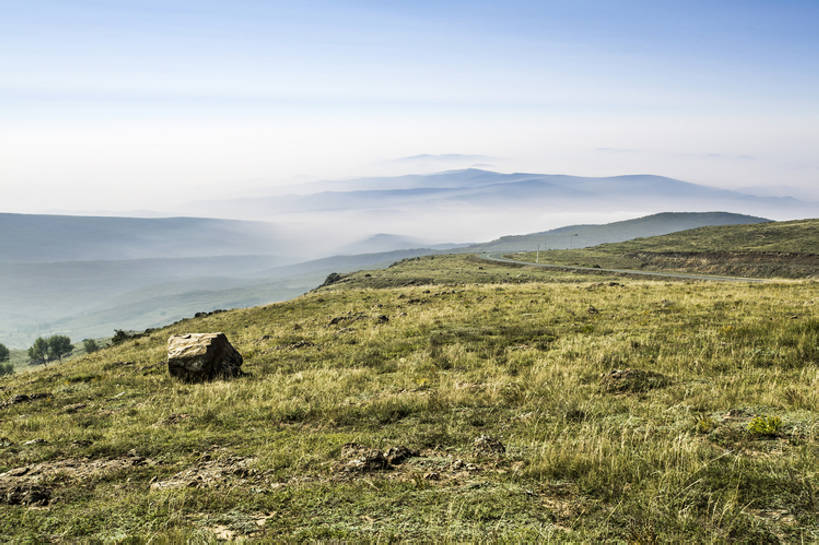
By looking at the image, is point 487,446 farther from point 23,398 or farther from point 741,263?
point 741,263

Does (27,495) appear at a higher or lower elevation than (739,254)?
lower

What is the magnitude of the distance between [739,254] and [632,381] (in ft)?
333

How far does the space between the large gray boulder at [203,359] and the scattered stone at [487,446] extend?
37.1 feet

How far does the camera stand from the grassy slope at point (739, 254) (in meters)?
77.4

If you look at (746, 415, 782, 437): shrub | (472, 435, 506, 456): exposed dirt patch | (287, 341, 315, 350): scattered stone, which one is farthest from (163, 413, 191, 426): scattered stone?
(746, 415, 782, 437): shrub

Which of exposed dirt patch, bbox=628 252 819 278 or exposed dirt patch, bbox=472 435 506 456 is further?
exposed dirt patch, bbox=628 252 819 278

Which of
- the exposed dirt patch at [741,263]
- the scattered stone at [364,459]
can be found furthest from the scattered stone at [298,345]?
the exposed dirt patch at [741,263]

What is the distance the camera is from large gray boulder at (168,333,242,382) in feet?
51.7

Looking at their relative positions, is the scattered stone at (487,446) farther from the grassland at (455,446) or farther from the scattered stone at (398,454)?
the scattered stone at (398,454)

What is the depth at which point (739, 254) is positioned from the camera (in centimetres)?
8931

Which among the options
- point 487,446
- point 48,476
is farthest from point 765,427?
point 48,476

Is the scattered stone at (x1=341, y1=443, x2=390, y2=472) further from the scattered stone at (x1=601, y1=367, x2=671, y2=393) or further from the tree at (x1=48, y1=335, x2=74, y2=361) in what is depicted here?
the tree at (x1=48, y1=335, x2=74, y2=361)

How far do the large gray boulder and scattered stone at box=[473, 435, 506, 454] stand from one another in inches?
445

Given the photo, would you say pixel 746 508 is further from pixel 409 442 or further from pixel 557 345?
pixel 557 345
